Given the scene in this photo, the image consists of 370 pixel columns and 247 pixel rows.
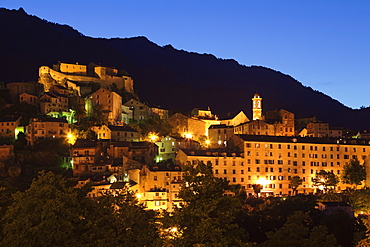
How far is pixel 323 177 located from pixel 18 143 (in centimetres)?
4531

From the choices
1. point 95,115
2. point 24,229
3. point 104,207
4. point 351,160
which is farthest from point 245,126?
point 24,229

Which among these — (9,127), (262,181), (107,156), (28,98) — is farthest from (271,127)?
(9,127)

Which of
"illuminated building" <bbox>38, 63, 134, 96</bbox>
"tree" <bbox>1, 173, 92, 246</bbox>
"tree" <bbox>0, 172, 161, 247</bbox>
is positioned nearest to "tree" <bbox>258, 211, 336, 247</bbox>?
"tree" <bbox>0, 172, 161, 247</bbox>

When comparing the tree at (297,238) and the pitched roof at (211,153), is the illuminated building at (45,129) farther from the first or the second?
the tree at (297,238)

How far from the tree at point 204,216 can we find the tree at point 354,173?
50454mm

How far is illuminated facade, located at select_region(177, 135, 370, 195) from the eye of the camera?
7200 centimetres

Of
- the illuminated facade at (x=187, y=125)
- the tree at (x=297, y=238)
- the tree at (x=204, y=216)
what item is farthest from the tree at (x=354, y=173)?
the tree at (x=204, y=216)

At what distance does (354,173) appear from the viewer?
72625mm

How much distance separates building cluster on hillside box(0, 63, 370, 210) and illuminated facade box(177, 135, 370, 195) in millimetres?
145

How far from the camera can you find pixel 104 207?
2973 cm

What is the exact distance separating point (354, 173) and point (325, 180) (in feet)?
13.7

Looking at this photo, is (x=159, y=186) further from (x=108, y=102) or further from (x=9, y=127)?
(x=9, y=127)

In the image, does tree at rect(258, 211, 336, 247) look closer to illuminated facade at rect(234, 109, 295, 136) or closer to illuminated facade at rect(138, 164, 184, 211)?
illuminated facade at rect(138, 164, 184, 211)

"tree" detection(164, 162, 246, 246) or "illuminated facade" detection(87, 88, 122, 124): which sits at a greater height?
"illuminated facade" detection(87, 88, 122, 124)
